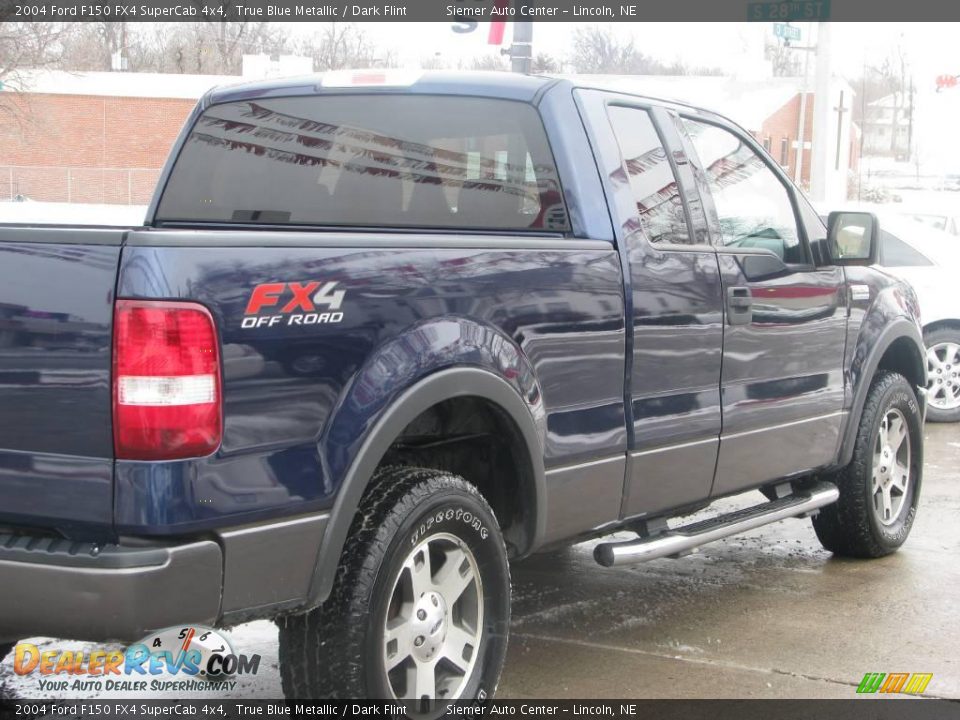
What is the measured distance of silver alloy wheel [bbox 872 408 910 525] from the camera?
6.40 metres

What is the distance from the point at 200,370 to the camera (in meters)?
3.07

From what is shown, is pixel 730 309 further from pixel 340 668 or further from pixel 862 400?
pixel 340 668

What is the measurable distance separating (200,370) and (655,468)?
83.4 inches

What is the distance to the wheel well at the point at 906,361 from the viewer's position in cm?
662

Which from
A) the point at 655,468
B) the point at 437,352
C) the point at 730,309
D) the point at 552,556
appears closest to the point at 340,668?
the point at 437,352

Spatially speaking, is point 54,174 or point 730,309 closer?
point 730,309

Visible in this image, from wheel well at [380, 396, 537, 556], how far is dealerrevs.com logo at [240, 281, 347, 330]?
728 millimetres

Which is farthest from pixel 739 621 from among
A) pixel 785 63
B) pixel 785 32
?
pixel 785 63

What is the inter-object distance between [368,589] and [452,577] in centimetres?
42

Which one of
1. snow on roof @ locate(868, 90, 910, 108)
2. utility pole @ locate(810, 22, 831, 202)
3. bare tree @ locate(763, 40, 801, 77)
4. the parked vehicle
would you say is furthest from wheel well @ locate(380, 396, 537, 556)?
snow on roof @ locate(868, 90, 910, 108)

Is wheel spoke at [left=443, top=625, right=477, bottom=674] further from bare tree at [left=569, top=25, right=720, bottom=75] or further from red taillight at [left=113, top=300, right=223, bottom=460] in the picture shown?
bare tree at [left=569, top=25, right=720, bottom=75]

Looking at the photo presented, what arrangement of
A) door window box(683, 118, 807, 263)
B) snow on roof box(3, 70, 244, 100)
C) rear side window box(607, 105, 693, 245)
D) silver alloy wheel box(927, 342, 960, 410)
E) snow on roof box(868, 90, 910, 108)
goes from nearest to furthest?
rear side window box(607, 105, 693, 245), door window box(683, 118, 807, 263), silver alloy wheel box(927, 342, 960, 410), snow on roof box(3, 70, 244, 100), snow on roof box(868, 90, 910, 108)

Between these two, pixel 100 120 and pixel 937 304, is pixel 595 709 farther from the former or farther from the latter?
pixel 100 120

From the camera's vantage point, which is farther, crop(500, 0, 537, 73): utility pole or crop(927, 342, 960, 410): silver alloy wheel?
crop(500, 0, 537, 73): utility pole
